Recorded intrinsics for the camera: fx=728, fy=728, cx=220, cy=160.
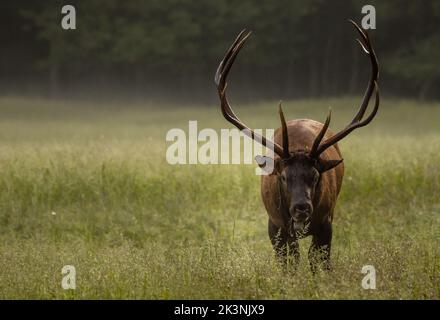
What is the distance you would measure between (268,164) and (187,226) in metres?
3.44

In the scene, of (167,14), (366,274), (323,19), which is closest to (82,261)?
(366,274)

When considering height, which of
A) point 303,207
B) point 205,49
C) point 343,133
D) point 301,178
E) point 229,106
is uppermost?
point 205,49

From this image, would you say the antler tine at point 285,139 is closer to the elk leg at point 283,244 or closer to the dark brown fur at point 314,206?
the dark brown fur at point 314,206

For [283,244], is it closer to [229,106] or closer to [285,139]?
[285,139]

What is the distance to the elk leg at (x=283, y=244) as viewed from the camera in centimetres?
638

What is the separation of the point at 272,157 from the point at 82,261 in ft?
6.70

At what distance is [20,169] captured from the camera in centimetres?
1105

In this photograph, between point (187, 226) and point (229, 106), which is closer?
Result: point (229, 106)

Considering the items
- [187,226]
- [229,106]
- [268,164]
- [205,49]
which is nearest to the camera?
[268,164]

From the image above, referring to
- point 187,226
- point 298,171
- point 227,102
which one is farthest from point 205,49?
point 298,171

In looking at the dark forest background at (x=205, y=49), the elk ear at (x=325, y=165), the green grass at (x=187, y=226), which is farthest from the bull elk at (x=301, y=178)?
the dark forest background at (x=205, y=49)

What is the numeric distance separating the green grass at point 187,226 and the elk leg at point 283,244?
221mm

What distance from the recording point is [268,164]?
644 cm

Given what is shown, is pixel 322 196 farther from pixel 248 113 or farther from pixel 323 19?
pixel 323 19
